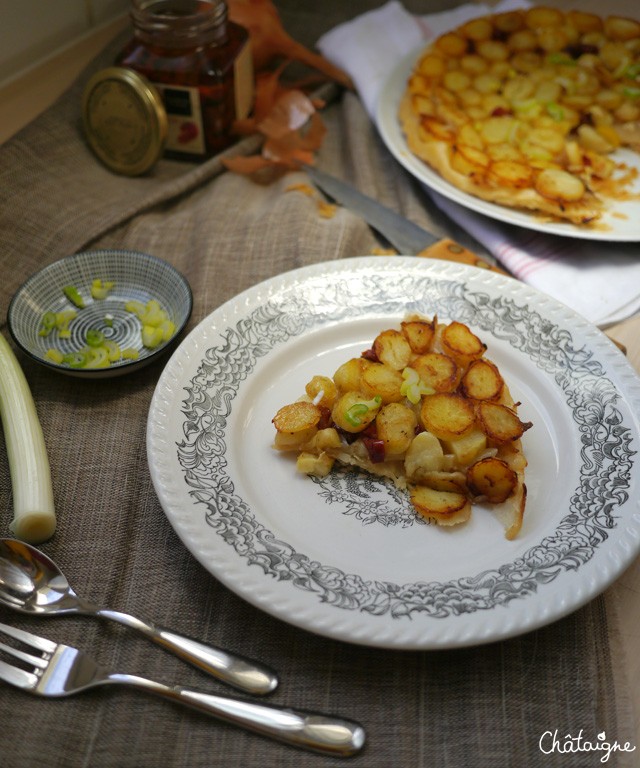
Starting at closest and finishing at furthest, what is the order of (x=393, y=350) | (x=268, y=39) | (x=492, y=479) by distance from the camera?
(x=492, y=479), (x=393, y=350), (x=268, y=39)

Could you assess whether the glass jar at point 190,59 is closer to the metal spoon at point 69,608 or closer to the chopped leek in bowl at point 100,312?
the chopped leek in bowl at point 100,312

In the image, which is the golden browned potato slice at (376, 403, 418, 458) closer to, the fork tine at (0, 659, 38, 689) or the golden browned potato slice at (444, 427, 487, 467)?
the golden browned potato slice at (444, 427, 487, 467)

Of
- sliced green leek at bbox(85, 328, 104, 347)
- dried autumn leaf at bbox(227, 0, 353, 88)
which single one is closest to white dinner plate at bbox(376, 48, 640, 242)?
dried autumn leaf at bbox(227, 0, 353, 88)

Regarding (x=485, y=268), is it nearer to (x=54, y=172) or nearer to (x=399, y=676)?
(x=399, y=676)

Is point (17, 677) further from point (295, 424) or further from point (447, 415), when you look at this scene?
point (447, 415)

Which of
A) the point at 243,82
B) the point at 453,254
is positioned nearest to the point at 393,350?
the point at 453,254

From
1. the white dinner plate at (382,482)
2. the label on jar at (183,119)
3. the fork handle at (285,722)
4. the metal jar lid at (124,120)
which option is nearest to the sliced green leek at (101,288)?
the white dinner plate at (382,482)
